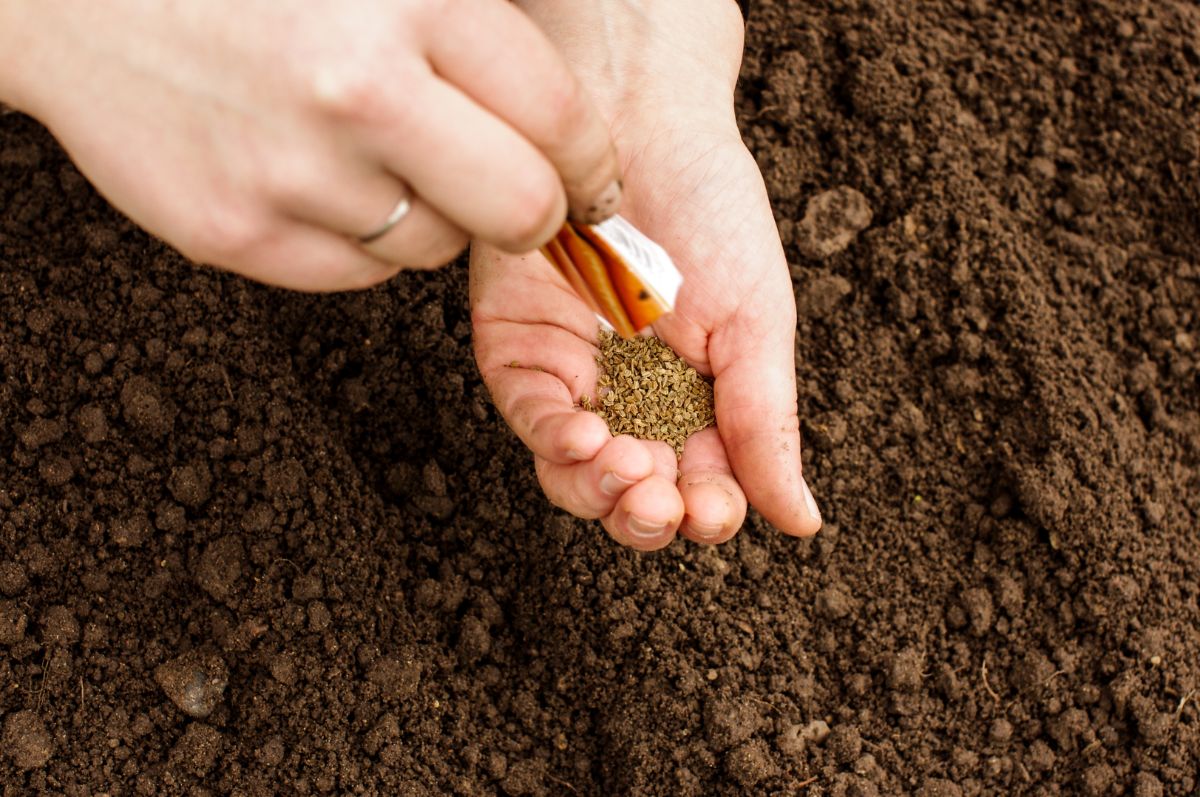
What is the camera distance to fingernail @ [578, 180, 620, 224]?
148 centimetres

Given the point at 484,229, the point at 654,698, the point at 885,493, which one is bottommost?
the point at 654,698

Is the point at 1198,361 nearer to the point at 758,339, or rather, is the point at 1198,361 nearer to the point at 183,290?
the point at 758,339

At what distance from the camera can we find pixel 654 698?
2059mm

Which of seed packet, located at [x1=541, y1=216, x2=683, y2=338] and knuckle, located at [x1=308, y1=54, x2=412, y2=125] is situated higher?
knuckle, located at [x1=308, y1=54, x2=412, y2=125]

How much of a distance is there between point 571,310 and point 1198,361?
1.54 m

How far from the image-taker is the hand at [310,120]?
1.24m

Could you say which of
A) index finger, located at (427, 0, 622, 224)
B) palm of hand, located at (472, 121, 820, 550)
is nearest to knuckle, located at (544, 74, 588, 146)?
index finger, located at (427, 0, 622, 224)

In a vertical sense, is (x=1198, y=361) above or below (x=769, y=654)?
above

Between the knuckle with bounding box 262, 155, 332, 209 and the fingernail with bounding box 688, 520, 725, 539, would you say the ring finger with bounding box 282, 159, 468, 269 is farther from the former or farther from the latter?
the fingernail with bounding box 688, 520, 725, 539

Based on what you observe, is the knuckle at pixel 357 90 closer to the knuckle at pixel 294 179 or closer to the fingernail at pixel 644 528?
the knuckle at pixel 294 179

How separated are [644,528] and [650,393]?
0.34 metres

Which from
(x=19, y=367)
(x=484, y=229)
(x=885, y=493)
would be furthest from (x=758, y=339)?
A: (x=19, y=367)

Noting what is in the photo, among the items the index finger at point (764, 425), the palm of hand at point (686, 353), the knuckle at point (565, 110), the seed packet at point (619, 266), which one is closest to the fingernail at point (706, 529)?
the palm of hand at point (686, 353)

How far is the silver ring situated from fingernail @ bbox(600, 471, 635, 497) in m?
0.55
